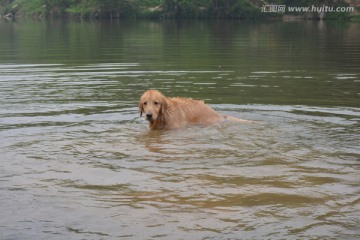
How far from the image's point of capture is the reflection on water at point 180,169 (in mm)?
6949

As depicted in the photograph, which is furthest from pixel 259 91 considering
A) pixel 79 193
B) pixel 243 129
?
pixel 79 193

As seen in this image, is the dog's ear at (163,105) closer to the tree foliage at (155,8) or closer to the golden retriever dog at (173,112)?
the golden retriever dog at (173,112)

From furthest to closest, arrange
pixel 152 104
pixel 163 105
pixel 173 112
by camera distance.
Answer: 1. pixel 173 112
2. pixel 163 105
3. pixel 152 104

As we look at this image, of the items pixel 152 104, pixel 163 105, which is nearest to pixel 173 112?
pixel 163 105

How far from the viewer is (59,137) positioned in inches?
461

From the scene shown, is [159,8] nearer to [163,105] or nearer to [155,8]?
[155,8]

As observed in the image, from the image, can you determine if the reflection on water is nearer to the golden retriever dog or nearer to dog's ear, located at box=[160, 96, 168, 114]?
the golden retriever dog

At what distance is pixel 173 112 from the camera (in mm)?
12805

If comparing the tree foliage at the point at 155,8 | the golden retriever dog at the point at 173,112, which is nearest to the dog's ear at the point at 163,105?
the golden retriever dog at the point at 173,112

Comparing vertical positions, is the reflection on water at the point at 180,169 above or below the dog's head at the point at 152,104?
below

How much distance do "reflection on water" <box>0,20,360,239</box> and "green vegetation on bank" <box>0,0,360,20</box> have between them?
86.4 meters

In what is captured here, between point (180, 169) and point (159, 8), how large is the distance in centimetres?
10471

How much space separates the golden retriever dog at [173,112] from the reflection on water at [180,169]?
348 mm

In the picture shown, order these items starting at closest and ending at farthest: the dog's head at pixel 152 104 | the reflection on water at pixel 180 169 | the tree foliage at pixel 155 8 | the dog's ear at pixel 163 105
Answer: the reflection on water at pixel 180 169, the dog's head at pixel 152 104, the dog's ear at pixel 163 105, the tree foliage at pixel 155 8
